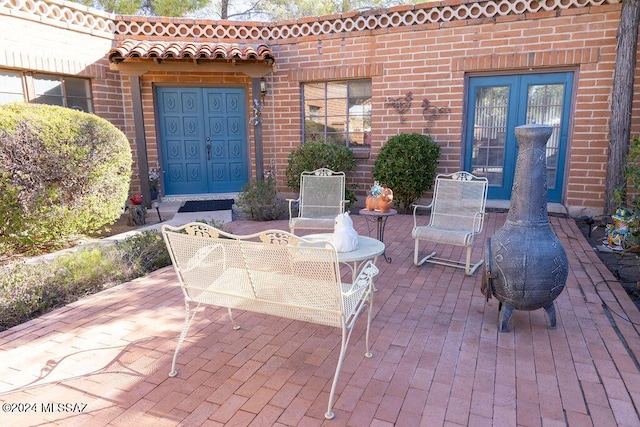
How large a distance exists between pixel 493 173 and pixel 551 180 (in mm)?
871

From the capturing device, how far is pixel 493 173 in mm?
6984

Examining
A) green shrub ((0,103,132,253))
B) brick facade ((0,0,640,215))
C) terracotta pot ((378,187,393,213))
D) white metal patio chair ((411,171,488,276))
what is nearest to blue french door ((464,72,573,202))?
brick facade ((0,0,640,215))

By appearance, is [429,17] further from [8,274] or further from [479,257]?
[8,274]

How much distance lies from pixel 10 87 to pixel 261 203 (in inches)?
160

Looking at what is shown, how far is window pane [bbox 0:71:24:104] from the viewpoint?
19.9 feet

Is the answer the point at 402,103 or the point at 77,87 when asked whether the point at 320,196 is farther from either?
the point at 77,87

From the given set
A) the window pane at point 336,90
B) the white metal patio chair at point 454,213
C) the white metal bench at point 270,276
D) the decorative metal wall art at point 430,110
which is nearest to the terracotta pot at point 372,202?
the white metal patio chair at point 454,213

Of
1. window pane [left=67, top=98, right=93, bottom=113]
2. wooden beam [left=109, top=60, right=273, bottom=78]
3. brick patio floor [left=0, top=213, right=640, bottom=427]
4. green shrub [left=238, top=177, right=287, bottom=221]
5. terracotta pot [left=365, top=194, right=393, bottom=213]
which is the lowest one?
brick patio floor [left=0, top=213, right=640, bottom=427]

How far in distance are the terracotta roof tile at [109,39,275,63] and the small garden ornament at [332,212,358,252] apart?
15.1ft

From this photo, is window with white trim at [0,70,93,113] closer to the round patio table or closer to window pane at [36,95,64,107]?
window pane at [36,95,64,107]

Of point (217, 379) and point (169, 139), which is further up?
point (169, 139)

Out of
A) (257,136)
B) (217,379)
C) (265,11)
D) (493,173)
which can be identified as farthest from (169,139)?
(265,11)

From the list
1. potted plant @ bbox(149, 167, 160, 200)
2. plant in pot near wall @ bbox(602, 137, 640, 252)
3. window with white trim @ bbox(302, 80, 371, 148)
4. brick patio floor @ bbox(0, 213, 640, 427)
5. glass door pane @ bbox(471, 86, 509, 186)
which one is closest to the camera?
brick patio floor @ bbox(0, 213, 640, 427)

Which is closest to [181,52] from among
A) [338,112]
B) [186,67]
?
[186,67]
